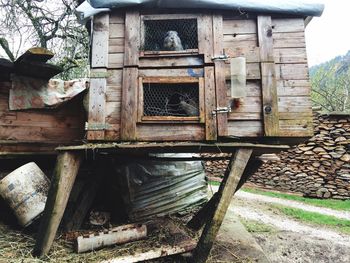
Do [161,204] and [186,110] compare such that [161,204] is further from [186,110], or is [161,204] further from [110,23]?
[110,23]

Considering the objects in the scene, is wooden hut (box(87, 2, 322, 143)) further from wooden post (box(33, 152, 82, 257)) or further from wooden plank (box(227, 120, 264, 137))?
wooden post (box(33, 152, 82, 257))

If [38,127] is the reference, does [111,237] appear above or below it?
below

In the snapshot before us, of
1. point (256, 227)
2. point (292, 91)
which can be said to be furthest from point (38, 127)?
point (256, 227)

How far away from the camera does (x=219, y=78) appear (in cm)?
369

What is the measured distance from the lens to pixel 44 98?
14.6ft

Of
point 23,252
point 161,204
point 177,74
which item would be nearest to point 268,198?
point 161,204

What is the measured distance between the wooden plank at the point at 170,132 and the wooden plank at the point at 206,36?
0.81 metres

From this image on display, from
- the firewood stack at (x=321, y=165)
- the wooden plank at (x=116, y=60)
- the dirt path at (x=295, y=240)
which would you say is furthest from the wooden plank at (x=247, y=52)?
the firewood stack at (x=321, y=165)

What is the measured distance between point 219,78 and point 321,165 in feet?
25.7

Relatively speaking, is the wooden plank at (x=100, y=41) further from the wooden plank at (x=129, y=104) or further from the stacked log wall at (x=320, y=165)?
the stacked log wall at (x=320, y=165)

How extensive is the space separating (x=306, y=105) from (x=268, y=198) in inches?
243

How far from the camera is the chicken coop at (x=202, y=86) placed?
355cm

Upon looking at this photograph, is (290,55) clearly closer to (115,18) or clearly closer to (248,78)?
(248,78)

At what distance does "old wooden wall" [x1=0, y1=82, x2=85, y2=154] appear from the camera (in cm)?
439
